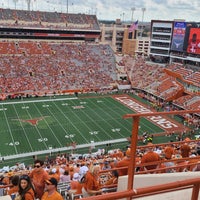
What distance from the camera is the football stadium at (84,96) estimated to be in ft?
47.6

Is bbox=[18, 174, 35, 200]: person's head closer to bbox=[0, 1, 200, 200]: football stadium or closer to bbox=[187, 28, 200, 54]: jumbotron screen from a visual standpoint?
bbox=[0, 1, 200, 200]: football stadium

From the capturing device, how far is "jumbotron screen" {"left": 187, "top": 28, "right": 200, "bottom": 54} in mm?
36059

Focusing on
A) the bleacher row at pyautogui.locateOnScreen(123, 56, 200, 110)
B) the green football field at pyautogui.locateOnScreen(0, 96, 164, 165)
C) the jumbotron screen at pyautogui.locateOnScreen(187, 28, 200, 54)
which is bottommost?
the green football field at pyautogui.locateOnScreen(0, 96, 164, 165)

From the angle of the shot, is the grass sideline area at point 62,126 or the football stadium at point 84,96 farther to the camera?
the grass sideline area at point 62,126

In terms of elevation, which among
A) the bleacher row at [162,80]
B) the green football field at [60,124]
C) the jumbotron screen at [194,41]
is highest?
the jumbotron screen at [194,41]

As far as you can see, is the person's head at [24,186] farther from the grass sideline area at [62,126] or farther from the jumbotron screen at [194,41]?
the jumbotron screen at [194,41]

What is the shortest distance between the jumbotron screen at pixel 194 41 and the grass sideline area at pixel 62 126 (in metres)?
12.3

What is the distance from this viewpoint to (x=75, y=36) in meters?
49.2

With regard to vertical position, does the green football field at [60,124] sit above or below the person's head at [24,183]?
below

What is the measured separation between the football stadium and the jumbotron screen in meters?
0.12

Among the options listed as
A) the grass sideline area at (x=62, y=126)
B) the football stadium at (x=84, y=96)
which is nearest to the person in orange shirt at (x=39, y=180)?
the football stadium at (x=84, y=96)

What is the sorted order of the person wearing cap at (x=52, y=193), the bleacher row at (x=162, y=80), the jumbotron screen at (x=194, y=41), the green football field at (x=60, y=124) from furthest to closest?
1. the jumbotron screen at (x=194, y=41)
2. the bleacher row at (x=162, y=80)
3. the green football field at (x=60, y=124)
4. the person wearing cap at (x=52, y=193)

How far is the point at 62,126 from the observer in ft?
79.3

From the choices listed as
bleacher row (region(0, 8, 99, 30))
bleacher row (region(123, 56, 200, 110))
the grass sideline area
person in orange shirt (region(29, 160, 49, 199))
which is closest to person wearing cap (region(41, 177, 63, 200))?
person in orange shirt (region(29, 160, 49, 199))
